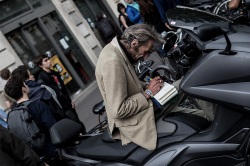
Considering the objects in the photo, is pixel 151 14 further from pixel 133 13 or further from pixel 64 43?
pixel 64 43

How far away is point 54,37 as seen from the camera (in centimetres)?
982

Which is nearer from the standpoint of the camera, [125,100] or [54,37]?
[125,100]

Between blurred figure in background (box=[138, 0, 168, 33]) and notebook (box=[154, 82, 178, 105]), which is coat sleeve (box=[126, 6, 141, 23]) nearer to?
blurred figure in background (box=[138, 0, 168, 33])

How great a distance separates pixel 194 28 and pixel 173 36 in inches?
67.2

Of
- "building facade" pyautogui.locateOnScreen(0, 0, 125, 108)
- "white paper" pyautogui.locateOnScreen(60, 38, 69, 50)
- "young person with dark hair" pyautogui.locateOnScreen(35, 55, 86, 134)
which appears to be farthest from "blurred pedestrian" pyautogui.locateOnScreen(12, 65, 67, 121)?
"white paper" pyautogui.locateOnScreen(60, 38, 69, 50)

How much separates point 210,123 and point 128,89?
649mm

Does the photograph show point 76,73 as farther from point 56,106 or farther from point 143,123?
point 143,123

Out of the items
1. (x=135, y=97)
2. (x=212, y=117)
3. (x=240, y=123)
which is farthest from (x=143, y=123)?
(x=240, y=123)

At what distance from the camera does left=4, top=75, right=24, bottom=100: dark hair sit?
3.61 m

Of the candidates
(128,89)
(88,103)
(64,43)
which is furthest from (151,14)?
(128,89)

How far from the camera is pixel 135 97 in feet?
8.79

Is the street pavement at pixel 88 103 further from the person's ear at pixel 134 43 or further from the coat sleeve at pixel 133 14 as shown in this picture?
the person's ear at pixel 134 43

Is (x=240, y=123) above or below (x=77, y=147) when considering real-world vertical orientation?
below

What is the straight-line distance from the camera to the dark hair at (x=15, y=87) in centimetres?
361
